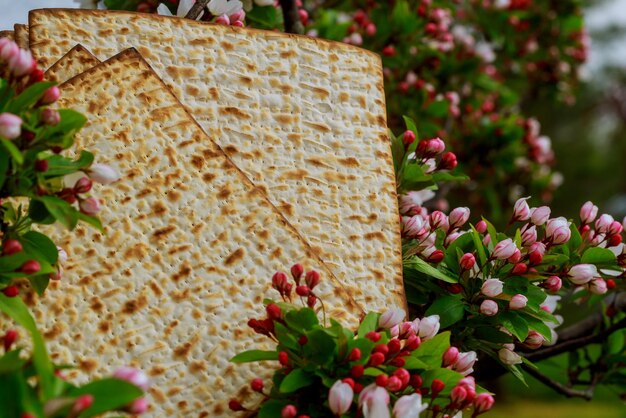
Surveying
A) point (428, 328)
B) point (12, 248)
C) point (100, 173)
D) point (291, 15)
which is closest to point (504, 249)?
point (428, 328)

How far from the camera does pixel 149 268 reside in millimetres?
1387

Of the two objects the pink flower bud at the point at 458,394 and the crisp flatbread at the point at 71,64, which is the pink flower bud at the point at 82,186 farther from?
the pink flower bud at the point at 458,394

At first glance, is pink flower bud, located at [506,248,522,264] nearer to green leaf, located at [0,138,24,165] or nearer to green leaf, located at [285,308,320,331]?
green leaf, located at [285,308,320,331]

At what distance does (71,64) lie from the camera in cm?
153

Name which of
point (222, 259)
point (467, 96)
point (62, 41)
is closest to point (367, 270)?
point (222, 259)

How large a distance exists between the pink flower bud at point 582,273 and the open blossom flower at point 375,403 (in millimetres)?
634

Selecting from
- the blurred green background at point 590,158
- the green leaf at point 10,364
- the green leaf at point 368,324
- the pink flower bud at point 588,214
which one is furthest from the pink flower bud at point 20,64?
the blurred green background at point 590,158

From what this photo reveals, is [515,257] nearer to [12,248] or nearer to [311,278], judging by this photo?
[311,278]

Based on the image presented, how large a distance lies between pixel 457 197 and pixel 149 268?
129 inches

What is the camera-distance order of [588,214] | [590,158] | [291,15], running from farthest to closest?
1. [590,158]
2. [291,15]
3. [588,214]

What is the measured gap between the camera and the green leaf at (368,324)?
1.26 metres

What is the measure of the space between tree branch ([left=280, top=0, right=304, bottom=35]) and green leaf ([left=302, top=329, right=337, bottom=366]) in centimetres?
122

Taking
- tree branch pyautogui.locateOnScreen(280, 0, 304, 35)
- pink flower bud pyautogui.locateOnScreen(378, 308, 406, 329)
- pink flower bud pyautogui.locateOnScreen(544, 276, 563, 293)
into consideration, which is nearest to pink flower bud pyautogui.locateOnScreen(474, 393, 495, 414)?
pink flower bud pyautogui.locateOnScreen(378, 308, 406, 329)

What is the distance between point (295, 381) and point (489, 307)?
457 mm
